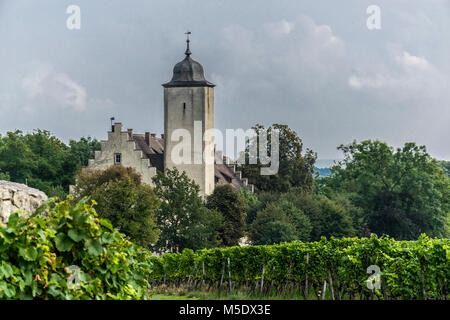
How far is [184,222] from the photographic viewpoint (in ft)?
203

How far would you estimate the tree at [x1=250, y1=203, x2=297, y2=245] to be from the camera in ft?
218

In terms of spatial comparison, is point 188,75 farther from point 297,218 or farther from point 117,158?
point 297,218

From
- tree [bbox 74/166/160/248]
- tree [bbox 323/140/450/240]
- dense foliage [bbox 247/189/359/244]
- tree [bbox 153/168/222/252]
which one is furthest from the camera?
tree [bbox 323/140/450/240]

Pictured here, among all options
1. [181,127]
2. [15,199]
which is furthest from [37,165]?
[15,199]

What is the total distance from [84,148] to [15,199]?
268 feet

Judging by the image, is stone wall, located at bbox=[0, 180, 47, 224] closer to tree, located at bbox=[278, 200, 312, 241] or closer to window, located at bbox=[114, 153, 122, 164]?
tree, located at bbox=[278, 200, 312, 241]

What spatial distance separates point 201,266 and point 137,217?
2092cm

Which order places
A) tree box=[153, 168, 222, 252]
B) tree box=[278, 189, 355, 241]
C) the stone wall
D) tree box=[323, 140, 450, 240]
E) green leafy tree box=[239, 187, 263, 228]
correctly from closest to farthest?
the stone wall < tree box=[153, 168, 222, 252] < tree box=[278, 189, 355, 241] < green leafy tree box=[239, 187, 263, 228] < tree box=[323, 140, 450, 240]

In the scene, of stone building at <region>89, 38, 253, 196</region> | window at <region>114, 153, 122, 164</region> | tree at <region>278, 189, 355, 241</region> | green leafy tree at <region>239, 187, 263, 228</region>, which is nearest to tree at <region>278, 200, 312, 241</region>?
tree at <region>278, 189, 355, 241</region>

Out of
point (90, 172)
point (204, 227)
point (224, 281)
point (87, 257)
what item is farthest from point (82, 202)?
point (90, 172)

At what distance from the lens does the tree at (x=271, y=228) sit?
218ft

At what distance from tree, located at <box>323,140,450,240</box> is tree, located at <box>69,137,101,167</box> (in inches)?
1183

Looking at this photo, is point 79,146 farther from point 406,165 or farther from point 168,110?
point 406,165
